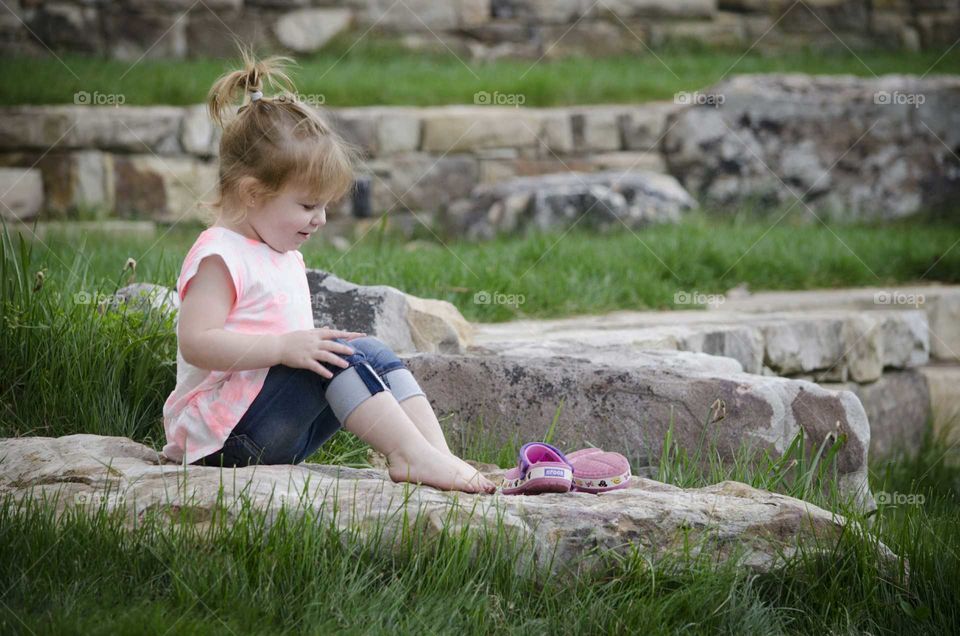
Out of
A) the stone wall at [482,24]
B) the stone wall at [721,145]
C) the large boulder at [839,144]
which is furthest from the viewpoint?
the stone wall at [482,24]

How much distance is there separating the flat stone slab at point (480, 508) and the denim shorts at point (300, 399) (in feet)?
0.31

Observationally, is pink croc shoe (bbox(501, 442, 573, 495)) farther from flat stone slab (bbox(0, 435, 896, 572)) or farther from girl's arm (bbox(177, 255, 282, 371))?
girl's arm (bbox(177, 255, 282, 371))

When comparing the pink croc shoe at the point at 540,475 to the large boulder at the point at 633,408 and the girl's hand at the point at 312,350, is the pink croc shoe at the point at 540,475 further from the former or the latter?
the large boulder at the point at 633,408

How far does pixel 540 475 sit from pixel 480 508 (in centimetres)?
28

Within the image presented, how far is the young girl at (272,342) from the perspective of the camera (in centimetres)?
249

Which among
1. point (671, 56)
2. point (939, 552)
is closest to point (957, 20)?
point (671, 56)

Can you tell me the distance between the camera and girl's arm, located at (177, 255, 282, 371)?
245cm

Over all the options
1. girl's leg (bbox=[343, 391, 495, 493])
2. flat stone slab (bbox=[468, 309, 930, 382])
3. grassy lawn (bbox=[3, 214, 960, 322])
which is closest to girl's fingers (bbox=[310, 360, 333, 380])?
girl's leg (bbox=[343, 391, 495, 493])

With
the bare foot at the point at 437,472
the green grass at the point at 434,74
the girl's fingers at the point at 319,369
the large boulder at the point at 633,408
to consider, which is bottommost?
the bare foot at the point at 437,472

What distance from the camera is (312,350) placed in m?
2.46

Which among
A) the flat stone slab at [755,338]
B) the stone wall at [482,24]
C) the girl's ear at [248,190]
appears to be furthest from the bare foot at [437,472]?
the stone wall at [482,24]

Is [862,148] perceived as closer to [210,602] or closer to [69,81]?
[69,81]

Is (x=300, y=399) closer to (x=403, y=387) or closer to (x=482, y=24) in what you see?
(x=403, y=387)

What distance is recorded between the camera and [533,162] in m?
7.88
